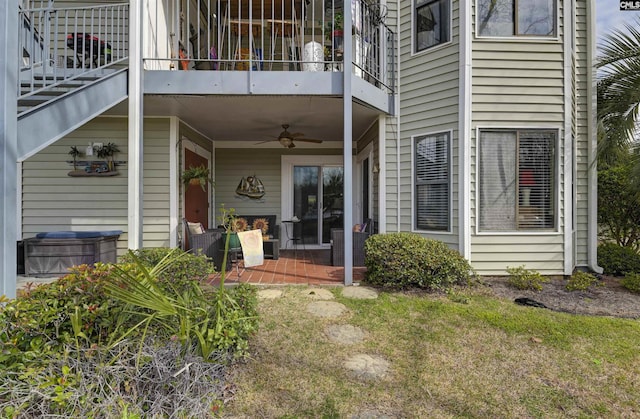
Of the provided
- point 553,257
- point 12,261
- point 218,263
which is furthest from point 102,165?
point 553,257

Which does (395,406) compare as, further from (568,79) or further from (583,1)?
(583,1)

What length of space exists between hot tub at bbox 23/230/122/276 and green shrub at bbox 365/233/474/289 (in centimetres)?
424

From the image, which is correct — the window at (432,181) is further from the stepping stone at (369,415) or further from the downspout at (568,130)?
the stepping stone at (369,415)

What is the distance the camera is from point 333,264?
620cm

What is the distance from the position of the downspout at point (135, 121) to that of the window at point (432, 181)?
172 inches

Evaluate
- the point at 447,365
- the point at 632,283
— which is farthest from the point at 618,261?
the point at 447,365

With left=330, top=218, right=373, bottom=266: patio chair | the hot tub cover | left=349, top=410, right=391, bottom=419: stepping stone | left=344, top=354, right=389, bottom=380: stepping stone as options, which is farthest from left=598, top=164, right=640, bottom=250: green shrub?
the hot tub cover

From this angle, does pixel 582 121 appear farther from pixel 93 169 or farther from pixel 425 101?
pixel 93 169

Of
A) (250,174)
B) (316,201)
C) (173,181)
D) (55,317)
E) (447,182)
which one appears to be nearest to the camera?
(55,317)

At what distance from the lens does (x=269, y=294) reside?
4418mm

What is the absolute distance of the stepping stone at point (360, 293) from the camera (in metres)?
4.37

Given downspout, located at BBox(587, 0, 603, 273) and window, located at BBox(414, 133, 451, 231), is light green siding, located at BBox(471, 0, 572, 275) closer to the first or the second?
window, located at BBox(414, 133, 451, 231)

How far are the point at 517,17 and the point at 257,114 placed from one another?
4.48m

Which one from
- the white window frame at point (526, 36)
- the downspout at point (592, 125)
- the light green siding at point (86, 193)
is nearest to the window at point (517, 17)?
the white window frame at point (526, 36)
